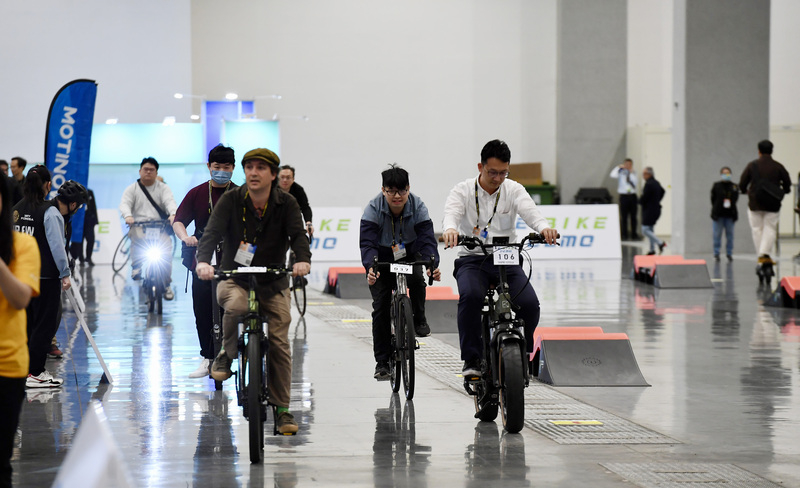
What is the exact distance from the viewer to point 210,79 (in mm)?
30500

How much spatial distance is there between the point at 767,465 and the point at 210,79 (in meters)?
26.3

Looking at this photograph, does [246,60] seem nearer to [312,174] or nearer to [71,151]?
[312,174]

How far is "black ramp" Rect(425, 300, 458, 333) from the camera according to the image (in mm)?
11953

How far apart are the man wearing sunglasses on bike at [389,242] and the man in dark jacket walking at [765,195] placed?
9.79 m

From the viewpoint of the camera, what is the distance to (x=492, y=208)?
7098 millimetres

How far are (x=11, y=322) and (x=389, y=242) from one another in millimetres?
4413

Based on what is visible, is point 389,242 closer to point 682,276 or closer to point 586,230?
point 682,276

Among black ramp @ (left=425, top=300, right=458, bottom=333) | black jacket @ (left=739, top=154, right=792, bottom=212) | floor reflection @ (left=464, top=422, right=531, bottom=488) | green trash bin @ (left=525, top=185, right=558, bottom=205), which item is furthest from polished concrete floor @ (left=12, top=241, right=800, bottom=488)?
green trash bin @ (left=525, top=185, right=558, bottom=205)

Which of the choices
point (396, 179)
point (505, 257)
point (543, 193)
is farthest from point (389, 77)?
point (505, 257)

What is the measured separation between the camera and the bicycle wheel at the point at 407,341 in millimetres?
7613

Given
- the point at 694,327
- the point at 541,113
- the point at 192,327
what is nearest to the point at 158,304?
the point at 192,327

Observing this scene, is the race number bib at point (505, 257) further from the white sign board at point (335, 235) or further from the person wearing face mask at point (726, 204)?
the white sign board at point (335, 235)

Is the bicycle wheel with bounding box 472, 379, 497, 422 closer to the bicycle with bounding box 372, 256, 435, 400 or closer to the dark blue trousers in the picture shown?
the dark blue trousers

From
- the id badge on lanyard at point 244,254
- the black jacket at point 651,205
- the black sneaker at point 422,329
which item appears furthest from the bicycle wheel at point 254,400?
the black jacket at point 651,205
